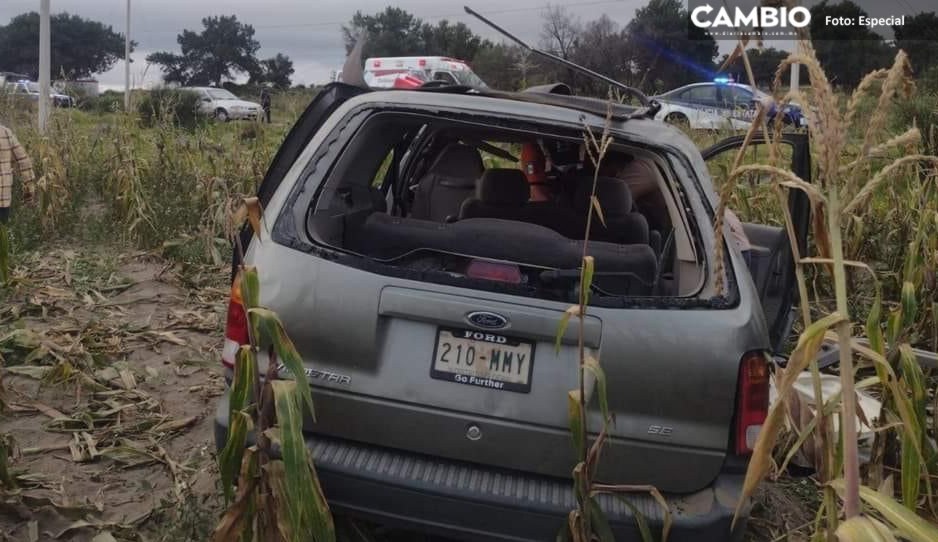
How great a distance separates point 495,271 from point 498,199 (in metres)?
1.24

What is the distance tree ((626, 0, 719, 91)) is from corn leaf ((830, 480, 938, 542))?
14.9 metres

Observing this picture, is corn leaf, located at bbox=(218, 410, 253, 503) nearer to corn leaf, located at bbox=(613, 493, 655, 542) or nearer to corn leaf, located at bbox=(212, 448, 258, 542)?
corn leaf, located at bbox=(212, 448, 258, 542)

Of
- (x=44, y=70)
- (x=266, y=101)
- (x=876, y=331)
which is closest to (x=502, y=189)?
(x=876, y=331)

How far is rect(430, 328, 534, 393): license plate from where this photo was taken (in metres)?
2.70

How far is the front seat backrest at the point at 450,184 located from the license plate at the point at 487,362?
2505 millimetres

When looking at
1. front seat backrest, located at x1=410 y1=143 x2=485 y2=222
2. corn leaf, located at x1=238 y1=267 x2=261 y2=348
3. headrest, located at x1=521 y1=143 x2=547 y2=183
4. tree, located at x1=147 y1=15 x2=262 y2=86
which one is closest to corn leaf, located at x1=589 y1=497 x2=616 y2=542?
corn leaf, located at x1=238 y1=267 x2=261 y2=348

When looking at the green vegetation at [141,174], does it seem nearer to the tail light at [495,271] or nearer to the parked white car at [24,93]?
the parked white car at [24,93]

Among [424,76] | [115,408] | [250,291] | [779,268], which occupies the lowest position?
[115,408]

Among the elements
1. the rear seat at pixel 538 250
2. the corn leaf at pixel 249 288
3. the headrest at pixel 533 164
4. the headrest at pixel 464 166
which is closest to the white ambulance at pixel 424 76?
the headrest at pixel 464 166

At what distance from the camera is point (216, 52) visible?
237 feet

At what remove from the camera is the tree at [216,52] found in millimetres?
69875

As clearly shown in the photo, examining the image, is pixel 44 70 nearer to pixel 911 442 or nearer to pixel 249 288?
pixel 249 288

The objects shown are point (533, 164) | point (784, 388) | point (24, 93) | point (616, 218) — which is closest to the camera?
point (784, 388)

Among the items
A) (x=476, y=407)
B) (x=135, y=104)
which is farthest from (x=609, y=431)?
(x=135, y=104)
